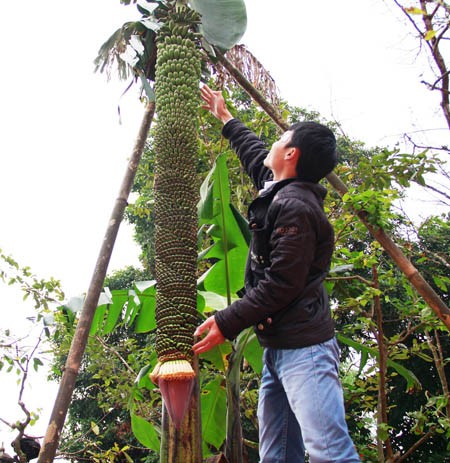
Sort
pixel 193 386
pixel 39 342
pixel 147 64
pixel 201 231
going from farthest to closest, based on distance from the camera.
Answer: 1. pixel 39 342
2. pixel 201 231
3. pixel 147 64
4. pixel 193 386

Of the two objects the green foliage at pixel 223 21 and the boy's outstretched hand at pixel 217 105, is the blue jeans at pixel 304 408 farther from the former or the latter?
the green foliage at pixel 223 21

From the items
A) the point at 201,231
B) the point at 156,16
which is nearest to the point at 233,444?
the point at 201,231

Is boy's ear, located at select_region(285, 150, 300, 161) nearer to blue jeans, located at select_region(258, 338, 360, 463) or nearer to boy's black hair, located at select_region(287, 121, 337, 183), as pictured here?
boy's black hair, located at select_region(287, 121, 337, 183)

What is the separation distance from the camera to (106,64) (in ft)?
9.02

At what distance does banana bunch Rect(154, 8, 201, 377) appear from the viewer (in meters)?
1.75

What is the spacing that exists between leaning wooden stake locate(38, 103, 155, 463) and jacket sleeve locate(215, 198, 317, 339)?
0.64 metres

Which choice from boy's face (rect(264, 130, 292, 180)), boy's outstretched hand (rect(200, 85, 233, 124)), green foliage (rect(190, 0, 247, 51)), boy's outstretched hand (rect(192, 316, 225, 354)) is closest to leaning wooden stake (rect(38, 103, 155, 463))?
boy's outstretched hand (rect(200, 85, 233, 124))

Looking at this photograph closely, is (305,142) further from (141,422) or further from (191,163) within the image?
(141,422)

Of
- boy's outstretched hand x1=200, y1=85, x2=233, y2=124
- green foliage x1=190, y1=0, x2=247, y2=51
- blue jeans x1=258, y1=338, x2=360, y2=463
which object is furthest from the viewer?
boy's outstretched hand x1=200, y1=85, x2=233, y2=124

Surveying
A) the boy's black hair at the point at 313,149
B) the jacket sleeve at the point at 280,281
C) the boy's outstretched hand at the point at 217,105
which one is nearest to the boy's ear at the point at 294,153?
the boy's black hair at the point at 313,149

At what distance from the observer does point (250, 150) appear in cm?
268

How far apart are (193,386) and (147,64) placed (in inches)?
61.0

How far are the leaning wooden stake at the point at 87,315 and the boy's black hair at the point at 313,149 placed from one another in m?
0.81

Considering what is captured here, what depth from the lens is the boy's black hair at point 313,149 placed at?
2146mm
